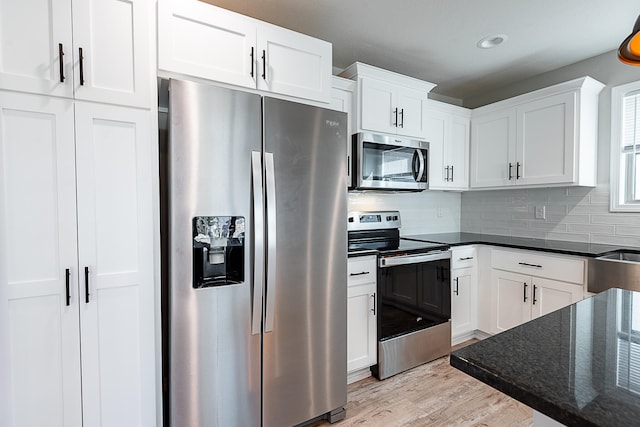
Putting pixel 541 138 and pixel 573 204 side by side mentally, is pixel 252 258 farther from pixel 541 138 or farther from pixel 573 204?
pixel 573 204

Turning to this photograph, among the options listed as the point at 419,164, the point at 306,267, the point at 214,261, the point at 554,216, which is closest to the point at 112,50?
the point at 214,261

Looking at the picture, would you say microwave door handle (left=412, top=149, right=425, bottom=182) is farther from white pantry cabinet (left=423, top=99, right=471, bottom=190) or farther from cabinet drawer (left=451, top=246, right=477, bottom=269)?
cabinet drawer (left=451, top=246, right=477, bottom=269)

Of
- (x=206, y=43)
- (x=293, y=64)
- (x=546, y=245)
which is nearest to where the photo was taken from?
(x=206, y=43)

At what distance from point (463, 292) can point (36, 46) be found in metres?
3.24

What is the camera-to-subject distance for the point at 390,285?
7.92ft

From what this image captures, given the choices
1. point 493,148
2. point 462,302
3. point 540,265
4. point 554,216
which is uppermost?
point 493,148

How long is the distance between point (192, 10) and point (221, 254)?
123cm

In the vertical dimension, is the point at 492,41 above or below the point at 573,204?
above

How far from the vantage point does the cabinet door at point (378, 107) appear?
2.54 m

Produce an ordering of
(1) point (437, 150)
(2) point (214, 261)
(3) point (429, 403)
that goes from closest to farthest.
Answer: (2) point (214, 261)
(3) point (429, 403)
(1) point (437, 150)

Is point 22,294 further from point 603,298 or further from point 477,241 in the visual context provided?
point 477,241

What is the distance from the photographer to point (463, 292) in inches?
117

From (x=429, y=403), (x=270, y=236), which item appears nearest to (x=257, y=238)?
(x=270, y=236)

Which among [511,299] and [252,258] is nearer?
[252,258]
